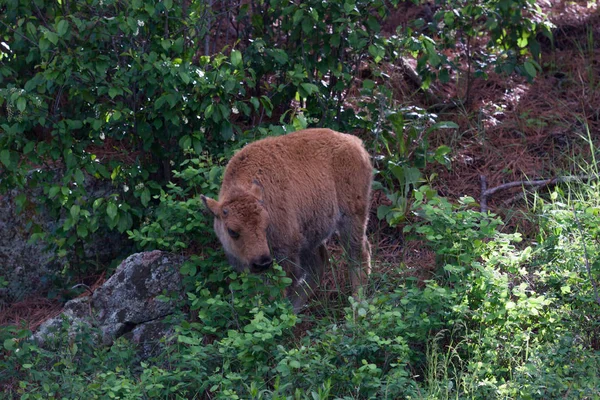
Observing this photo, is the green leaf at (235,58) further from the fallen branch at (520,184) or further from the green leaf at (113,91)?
the fallen branch at (520,184)

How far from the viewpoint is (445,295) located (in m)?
6.50

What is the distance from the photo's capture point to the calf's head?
7043mm

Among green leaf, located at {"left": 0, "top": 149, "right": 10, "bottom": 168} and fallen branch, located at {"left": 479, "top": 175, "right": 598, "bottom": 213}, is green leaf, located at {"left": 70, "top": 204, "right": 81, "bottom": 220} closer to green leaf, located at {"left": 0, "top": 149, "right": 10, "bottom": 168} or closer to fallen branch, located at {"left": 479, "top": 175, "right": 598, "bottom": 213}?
green leaf, located at {"left": 0, "top": 149, "right": 10, "bottom": 168}

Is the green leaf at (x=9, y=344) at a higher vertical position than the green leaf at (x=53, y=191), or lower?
lower

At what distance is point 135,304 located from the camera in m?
7.95

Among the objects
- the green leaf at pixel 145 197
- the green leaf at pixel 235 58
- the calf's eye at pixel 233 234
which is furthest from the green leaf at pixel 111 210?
the green leaf at pixel 235 58

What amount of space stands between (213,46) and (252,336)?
16.3ft

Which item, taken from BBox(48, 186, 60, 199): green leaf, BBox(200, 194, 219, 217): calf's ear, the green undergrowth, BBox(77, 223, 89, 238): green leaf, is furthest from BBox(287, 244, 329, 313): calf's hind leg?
BBox(48, 186, 60, 199): green leaf

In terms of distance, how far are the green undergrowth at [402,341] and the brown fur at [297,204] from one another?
391mm

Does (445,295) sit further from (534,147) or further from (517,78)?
(517,78)

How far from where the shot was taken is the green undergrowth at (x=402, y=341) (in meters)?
5.98

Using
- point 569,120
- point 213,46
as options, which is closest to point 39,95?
point 213,46

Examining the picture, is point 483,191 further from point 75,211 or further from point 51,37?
point 51,37

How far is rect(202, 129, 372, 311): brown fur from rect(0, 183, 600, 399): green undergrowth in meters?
0.39
